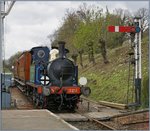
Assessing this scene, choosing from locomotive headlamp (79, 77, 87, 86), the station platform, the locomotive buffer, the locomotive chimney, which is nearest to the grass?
the locomotive buffer

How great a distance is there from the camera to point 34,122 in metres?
11.0

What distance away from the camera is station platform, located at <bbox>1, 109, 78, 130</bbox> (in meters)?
9.98

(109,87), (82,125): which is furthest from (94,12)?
(82,125)

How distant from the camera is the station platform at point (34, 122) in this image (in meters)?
9.98

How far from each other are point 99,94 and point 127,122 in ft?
37.9

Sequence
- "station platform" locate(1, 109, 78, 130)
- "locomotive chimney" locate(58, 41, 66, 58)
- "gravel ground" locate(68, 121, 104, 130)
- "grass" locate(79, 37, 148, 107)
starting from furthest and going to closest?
"grass" locate(79, 37, 148, 107) → "locomotive chimney" locate(58, 41, 66, 58) → "gravel ground" locate(68, 121, 104, 130) → "station platform" locate(1, 109, 78, 130)

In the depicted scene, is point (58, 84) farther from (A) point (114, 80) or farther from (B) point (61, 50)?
(A) point (114, 80)

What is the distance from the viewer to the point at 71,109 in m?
16.2

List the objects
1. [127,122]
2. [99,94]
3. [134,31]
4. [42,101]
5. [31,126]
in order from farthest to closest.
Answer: [99,94] < [42,101] < [134,31] < [127,122] < [31,126]

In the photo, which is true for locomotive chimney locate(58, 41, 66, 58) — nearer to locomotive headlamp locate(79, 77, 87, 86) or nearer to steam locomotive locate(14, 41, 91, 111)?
steam locomotive locate(14, 41, 91, 111)

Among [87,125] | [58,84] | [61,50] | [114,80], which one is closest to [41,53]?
Answer: [61,50]

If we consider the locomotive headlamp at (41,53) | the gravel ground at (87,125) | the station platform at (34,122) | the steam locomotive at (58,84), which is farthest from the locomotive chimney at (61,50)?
the gravel ground at (87,125)

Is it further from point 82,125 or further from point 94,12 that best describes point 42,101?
point 94,12

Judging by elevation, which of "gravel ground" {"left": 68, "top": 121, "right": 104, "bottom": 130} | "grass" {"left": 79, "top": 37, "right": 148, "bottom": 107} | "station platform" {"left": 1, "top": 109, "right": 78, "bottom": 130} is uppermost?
"grass" {"left": 79, "top": 37, "right": 148, "bottom": 107}
